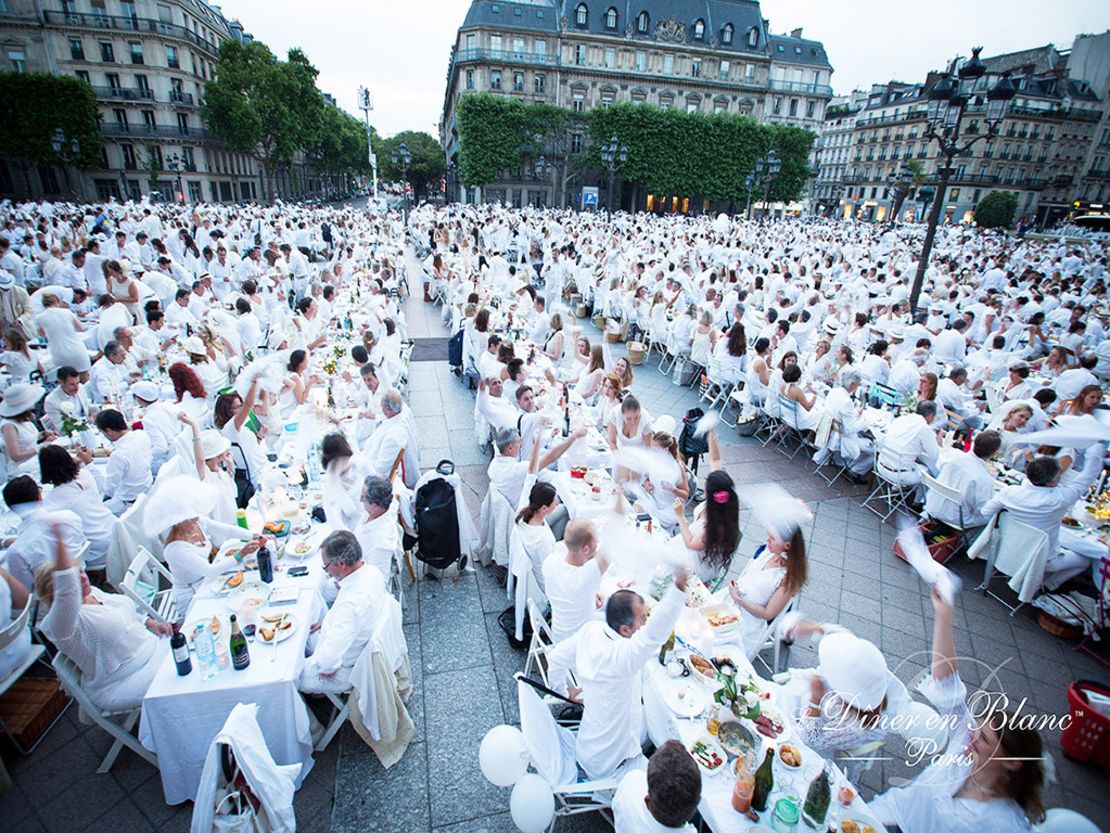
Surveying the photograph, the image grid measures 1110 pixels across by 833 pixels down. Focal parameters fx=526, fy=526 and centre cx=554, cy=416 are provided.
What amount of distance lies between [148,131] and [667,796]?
195 ft

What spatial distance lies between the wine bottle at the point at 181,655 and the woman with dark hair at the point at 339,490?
1.62 meters

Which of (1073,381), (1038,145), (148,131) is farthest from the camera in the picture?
(1038,145)

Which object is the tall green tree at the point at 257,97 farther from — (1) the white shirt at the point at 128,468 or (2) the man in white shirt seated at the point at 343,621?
(2) the man in white shirt seated at the point at 343,621

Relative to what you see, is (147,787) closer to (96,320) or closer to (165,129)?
(96,320)

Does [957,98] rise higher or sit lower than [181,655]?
higher

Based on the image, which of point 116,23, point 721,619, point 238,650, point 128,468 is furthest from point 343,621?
point 116,23

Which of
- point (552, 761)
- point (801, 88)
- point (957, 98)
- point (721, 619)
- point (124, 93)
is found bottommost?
point (552, 761)

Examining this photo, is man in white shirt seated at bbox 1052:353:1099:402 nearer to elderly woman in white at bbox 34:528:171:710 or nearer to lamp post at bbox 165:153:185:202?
elderly woman in white at bbox 34:528:171:710

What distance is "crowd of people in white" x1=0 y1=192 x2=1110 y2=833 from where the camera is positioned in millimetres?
3064

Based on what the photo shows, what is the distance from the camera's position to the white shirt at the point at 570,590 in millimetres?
3662

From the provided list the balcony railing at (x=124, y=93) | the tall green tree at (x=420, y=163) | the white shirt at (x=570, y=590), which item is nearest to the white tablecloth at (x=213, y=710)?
the white shirt at (x=570, y=590)

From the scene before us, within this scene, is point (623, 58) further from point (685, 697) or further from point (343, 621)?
point (685, 697)

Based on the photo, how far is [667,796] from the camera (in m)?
2.30

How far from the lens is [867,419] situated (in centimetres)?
780
